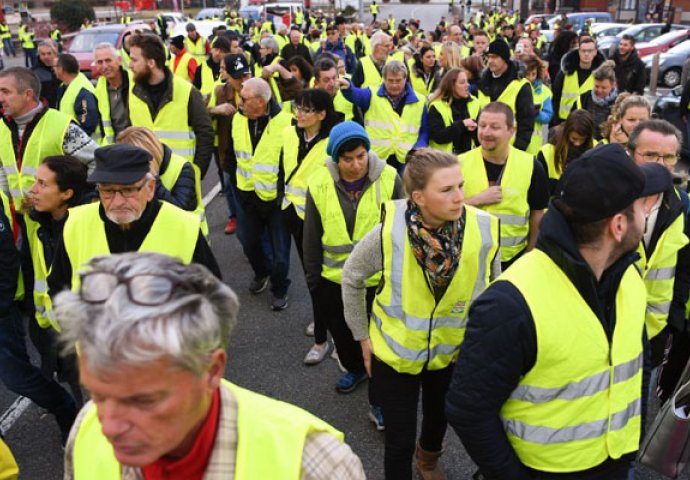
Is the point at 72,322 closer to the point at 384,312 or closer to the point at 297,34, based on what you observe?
the point at 384,312

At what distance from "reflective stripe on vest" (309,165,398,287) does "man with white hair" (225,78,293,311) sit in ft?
4.70

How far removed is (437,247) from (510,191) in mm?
1370

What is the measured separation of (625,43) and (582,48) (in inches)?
66.6

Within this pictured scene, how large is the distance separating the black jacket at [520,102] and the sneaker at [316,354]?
8.76 feet

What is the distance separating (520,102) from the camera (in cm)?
592

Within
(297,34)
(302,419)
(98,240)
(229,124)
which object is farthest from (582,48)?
(302,419)

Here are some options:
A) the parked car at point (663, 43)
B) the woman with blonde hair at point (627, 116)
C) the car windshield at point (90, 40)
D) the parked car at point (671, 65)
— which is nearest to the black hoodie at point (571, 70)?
the woman with blonde hair at point (627, 116)

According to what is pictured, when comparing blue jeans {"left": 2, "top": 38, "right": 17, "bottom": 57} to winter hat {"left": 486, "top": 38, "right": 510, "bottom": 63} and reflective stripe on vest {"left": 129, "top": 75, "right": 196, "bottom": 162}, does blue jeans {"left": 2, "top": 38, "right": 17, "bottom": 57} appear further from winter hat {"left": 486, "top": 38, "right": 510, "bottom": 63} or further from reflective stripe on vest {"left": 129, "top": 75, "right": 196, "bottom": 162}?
winter hat {"left": 486, "top": 38, "right": 510, "bottom": 63}

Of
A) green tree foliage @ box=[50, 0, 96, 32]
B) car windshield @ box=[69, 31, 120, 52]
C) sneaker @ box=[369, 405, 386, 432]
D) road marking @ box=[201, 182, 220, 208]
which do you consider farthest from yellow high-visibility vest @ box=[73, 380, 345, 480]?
green tree foliage @ box=[50, 0, 96, 32]

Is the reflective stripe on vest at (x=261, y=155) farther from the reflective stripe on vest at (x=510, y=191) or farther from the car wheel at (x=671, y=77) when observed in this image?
the car wheel at (x=671, y=77)

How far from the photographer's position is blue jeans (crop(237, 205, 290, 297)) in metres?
5.48

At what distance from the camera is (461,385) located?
78.7 inches

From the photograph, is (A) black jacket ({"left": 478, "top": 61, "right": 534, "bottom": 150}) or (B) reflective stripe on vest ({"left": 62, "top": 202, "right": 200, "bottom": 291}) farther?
(A) black jacket ({"left": 478, "top": 61, "right": 534, "bottom": 150})

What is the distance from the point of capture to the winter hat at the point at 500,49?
19.9 feet
